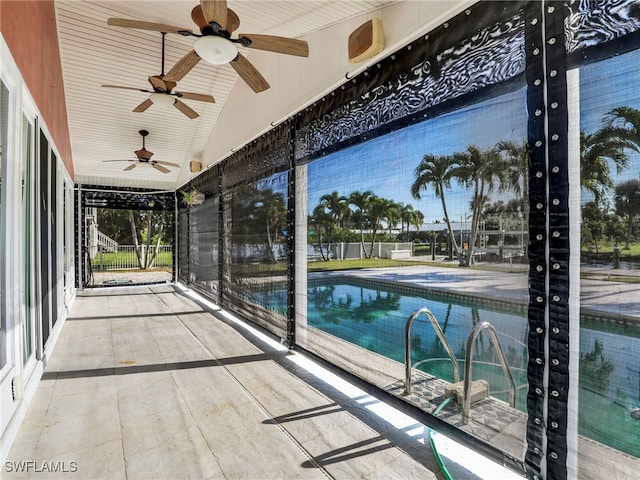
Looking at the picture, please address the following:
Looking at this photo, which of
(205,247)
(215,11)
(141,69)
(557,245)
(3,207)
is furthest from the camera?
(205,247)

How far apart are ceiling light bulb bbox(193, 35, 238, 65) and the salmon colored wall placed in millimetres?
1146

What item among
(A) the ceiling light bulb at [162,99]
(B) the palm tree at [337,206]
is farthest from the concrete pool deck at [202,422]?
(A) the ceiling light bulb at [162,99]

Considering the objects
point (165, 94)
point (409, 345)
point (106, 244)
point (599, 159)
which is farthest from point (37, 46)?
point (106, 244)

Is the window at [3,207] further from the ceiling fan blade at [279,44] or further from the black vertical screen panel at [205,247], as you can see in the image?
the black vertical screen panel at [205,247]

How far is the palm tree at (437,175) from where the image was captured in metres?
2.22

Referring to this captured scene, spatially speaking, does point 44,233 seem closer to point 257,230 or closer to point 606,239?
point 257,230

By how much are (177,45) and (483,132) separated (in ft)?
14.6

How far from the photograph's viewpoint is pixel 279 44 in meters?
2.91

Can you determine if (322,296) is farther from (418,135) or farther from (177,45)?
(177,45)

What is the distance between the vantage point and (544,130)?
174cm

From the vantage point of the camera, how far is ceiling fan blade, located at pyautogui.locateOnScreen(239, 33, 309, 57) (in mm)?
2818

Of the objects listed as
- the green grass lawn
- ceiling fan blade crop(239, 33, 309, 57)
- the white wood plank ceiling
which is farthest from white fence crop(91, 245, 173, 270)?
ceiling fan blade crop(239, 33, 309, 57)

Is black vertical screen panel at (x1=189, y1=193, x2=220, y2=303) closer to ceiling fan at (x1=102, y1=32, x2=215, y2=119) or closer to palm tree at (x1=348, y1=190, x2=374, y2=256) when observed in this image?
ceiling fan at (x1=102, y1=32, x2=215, y2=119)

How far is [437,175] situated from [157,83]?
367 cm
